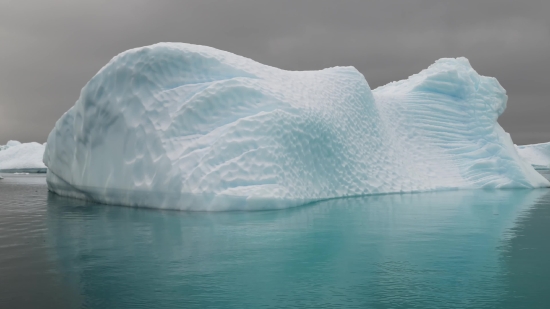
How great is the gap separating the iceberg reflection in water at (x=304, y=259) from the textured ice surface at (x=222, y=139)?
117cm

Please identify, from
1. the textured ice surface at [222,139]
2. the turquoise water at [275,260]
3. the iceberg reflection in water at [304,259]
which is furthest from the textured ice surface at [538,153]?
the iceberg reflection in water at [304,259]

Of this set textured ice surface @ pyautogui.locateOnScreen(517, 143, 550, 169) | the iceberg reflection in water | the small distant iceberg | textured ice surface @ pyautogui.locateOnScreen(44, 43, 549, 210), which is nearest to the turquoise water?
the iceberg reflection in water

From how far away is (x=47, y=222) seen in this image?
9039 mm

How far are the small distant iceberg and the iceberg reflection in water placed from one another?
31108mm

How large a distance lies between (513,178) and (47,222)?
51.9ft

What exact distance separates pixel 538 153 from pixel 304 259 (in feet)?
134

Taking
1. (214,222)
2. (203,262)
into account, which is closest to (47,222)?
(214,222)

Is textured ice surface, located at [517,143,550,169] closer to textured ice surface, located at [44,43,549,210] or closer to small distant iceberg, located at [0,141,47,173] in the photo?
textured ice surface, located at [44,43,549,210]

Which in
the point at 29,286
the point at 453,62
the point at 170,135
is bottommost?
the point at 29,286

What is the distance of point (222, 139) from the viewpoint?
1112cm

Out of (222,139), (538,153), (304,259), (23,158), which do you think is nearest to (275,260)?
(304,259)

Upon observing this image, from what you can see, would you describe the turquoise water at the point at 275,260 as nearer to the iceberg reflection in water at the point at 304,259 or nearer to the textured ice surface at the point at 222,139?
the iceberg reflection in water at the point at 304,259

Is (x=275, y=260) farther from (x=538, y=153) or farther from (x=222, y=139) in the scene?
(x=538, y=153)

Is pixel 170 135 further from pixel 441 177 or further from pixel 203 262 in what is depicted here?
pixel 441 177
